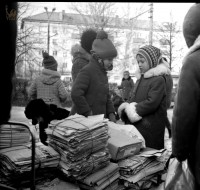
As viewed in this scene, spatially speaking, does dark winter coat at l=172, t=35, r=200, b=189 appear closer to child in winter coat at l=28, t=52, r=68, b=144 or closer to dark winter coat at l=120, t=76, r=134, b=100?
child in winter coat at l=28, t=52, r=68, b=144

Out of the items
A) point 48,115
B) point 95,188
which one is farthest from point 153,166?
point 48,115

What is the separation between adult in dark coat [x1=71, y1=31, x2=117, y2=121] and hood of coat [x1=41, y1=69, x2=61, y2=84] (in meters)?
1.35

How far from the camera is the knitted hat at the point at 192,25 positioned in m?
1.91

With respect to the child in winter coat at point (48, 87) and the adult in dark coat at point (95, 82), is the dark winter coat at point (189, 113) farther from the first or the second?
the child in winter coat at point (48, 87)

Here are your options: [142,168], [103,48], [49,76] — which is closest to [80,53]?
[49,76]

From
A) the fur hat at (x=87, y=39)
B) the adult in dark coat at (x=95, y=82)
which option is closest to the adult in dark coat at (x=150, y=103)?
the adult in dark coat at (x=95, y=82)

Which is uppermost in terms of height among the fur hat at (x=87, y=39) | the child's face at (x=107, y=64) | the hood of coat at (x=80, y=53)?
the fur hat at (x=87, y=39)

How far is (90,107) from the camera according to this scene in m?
3.27

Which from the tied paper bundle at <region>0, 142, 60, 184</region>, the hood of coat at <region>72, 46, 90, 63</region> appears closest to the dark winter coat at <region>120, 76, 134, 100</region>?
the hood of coat at <region>72, 46, 90, 63</region>

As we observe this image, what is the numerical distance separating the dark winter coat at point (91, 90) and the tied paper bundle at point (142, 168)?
0.95 metres

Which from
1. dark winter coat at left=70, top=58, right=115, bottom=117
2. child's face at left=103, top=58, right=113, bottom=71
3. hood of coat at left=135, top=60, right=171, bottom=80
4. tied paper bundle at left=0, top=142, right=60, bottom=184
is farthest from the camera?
hood of coat at left=135, top=60, right=171, bottom=80

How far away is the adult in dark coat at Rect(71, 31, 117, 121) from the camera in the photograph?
314 cm

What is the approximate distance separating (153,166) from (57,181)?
795mm

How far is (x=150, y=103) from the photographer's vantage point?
10.9 ft
